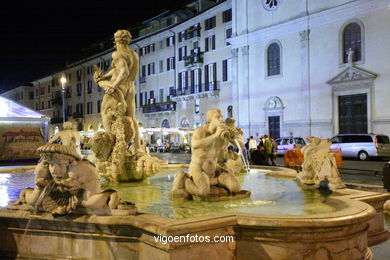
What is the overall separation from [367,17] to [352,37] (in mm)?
1570

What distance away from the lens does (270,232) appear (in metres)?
3.71

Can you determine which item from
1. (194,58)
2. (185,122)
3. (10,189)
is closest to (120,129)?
(10,189)

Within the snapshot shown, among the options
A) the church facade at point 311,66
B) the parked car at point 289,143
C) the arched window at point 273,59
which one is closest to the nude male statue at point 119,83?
the parked car at point 289,143

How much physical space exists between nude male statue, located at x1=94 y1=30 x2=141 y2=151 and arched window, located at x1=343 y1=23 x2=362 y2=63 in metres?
21.9

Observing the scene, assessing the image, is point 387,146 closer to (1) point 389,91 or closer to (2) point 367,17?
(1) point 389,91

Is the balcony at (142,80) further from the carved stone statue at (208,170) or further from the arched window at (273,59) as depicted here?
the carved stone statue at (208,170)

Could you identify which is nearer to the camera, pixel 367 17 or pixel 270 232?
pixel 270 232

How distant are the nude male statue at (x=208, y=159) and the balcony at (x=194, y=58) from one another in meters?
33.5

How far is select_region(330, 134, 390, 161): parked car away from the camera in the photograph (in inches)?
826

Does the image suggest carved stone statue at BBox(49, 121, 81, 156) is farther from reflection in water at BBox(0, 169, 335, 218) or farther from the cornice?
the cornice

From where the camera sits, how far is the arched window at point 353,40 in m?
26.2

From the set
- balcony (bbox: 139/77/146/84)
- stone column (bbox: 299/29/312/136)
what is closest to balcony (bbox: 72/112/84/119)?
balcony (bbox: 139/77/146/84)

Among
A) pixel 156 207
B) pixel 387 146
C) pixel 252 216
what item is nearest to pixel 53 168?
pixel 156 207

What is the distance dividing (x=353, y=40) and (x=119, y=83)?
74.6 feet
